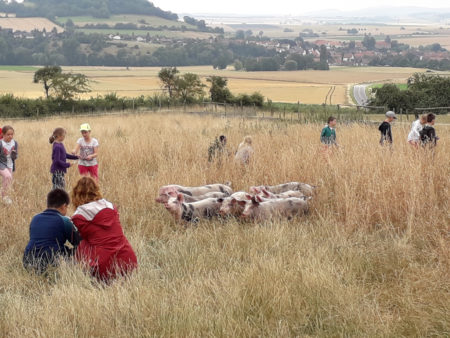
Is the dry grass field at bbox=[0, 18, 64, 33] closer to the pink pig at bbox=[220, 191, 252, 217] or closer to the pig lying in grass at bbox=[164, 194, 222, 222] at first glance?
the pig lying in grass at bbox=[164, 194, 222, 222]

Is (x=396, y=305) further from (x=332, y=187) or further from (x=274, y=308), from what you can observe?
(x=332, y=187)

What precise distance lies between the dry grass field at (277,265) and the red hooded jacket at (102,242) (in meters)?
0.18

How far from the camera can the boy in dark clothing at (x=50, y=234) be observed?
543 cm

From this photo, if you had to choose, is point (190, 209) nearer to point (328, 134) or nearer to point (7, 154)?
point (7, 154)

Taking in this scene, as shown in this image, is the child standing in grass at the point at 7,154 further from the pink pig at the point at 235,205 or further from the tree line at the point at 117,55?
the tree line at the point at 117,55

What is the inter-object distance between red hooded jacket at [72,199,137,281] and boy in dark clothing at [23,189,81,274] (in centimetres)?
16

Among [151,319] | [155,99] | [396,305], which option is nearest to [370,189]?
[396,305]

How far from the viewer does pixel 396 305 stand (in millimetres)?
4602

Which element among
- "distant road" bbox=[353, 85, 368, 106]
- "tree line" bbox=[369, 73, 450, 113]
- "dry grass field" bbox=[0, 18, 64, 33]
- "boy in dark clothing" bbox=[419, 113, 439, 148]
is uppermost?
"dry grass field" bbox=[0, 18, 64, 33]

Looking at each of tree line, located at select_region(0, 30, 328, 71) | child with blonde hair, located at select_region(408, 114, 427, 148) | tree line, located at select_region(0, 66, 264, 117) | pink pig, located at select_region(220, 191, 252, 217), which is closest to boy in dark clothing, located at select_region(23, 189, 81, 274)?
pink pig, located at select_region(220, 191, 252, 217)

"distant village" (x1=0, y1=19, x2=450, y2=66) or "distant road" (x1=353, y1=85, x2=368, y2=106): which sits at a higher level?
"distant village" (x1=0, y1=19, x2=450, y2=66)

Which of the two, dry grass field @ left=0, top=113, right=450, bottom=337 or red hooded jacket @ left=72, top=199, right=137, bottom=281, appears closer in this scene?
dry grass field @ left=0, top=113, right=450, bottom=337

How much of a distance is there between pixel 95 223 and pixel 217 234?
1.63 m

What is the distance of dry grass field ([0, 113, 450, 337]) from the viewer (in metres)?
4.23
